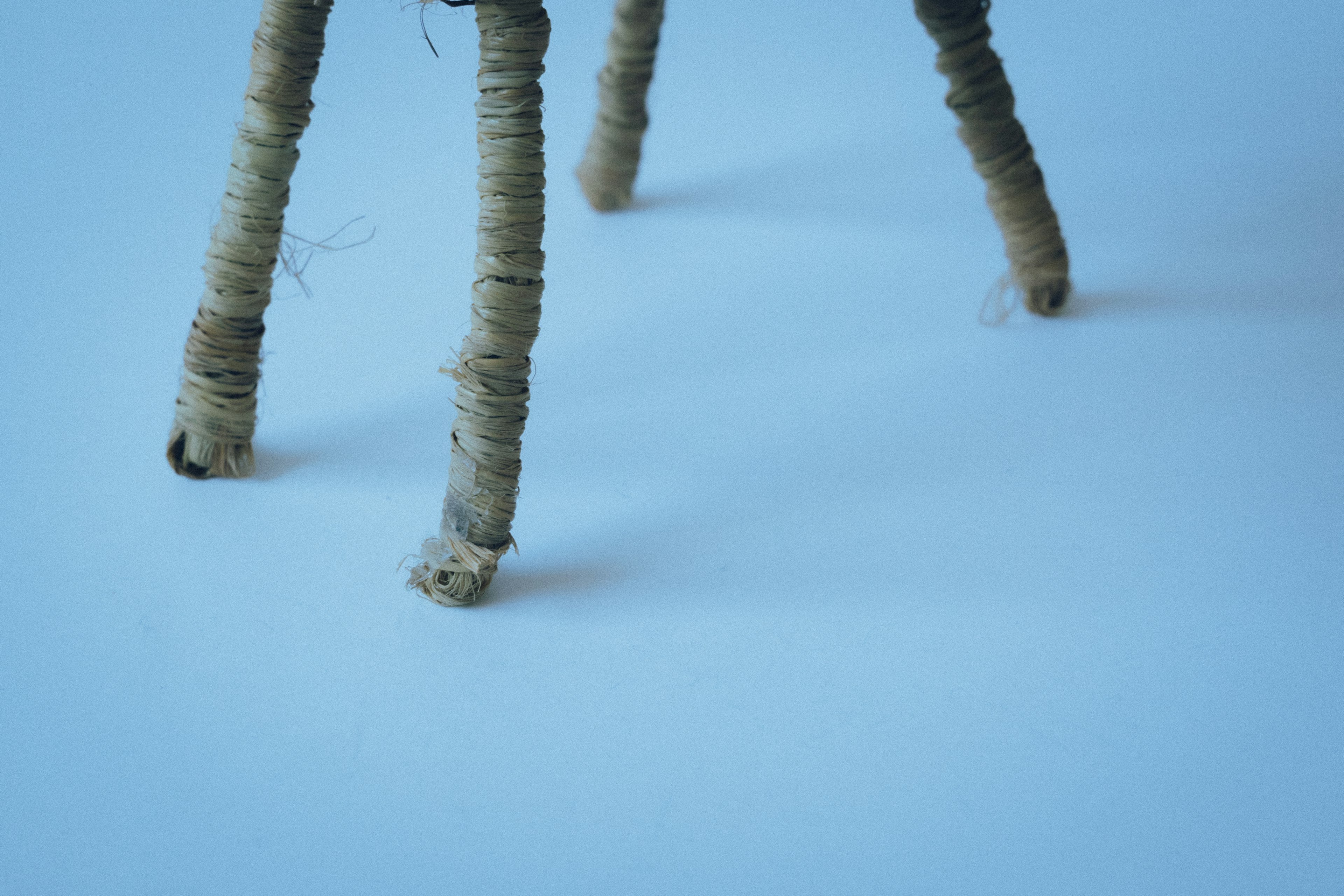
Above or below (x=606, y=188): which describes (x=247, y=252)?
above

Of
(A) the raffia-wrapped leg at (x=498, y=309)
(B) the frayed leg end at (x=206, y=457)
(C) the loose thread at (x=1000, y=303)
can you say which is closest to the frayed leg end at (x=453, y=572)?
(A) the raffia-wrapped leg at (x=498, y=309)

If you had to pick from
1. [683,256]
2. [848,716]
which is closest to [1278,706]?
[848,716]

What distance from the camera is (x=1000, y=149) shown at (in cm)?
113

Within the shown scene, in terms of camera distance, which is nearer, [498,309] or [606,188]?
[498,309]

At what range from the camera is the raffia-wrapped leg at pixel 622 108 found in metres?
1.24

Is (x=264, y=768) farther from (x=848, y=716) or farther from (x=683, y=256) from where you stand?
(x=683, y=256)

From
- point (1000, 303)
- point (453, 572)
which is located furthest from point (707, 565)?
point (1000, 303)

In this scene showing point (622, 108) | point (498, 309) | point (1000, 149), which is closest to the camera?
point (498, 309)

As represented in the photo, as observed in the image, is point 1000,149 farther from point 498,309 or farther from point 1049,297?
point 498,309

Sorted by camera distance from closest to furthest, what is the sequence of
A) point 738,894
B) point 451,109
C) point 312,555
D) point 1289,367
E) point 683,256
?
point 738,894 < point 312,555 < point 1289,367 < point 683,256 < point 451,109

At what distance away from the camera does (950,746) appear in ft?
2.38

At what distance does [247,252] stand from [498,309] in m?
0.23

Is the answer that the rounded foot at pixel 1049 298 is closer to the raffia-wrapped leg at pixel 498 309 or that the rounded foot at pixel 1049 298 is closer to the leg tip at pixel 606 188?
the leg tip at pixel 606 188

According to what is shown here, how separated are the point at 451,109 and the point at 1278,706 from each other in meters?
1.24
